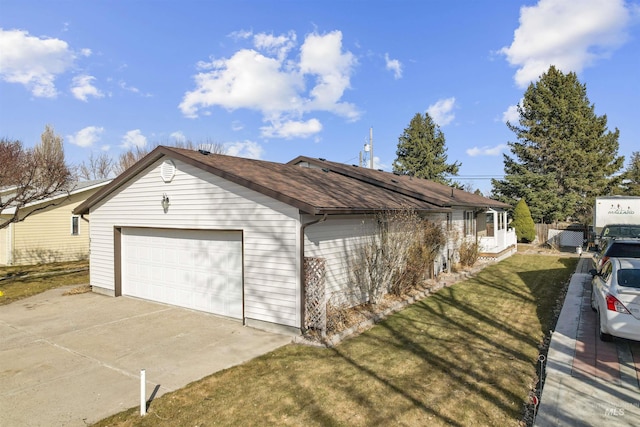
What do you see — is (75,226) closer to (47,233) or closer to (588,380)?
(47,233)

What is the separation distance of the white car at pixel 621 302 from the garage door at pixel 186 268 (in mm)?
7244

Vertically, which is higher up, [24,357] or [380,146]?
[380,146]

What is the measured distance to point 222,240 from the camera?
355 inches

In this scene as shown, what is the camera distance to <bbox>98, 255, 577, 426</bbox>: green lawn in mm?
4430

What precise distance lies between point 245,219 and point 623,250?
1008 centimetres

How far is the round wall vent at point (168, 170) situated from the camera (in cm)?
963

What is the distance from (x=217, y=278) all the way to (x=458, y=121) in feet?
67.6

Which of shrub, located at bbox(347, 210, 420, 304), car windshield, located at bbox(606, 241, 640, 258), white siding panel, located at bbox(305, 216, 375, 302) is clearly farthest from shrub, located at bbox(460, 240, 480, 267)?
white siding panel, located at bbox(305, 216, 375, 302)

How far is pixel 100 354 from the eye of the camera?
21.7ft

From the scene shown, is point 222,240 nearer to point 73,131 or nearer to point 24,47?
point 24,47

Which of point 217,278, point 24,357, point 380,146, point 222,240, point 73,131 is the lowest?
point 24,357

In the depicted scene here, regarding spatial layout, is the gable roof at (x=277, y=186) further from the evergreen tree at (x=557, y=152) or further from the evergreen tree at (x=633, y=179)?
the evergreen tree at (x=633, y=179)

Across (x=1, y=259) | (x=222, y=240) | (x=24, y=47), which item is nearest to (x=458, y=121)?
(x=222, y=240)

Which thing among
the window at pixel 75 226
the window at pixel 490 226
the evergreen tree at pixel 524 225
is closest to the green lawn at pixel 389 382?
the window at pixel 490 226
